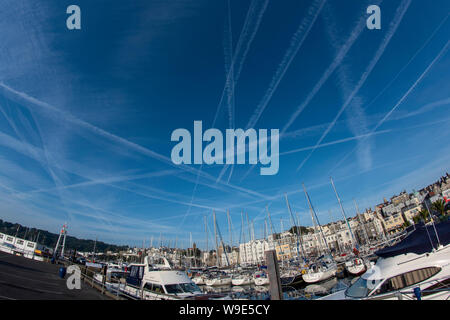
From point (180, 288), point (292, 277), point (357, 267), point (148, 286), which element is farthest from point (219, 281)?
point (180, 288)

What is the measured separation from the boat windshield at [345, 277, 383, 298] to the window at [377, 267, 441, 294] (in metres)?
0.42

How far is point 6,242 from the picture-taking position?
47906 mm

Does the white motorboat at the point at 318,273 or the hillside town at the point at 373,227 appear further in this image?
the hillside town at the point at 373,227

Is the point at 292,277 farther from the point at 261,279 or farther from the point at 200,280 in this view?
the point at 200,280

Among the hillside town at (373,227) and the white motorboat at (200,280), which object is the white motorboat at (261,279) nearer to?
the white motorboat at (200,280)

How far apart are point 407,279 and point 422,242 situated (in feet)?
9.57

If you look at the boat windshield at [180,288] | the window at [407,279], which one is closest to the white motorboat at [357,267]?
the window at [407,279]

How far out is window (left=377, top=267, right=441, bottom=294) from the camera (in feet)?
39.3

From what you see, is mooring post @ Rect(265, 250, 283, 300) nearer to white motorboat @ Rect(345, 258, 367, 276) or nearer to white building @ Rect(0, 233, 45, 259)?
white motorboat @ Rect(345, 258, 367, 276)

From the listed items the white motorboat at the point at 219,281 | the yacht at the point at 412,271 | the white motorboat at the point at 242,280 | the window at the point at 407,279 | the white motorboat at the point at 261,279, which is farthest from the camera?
the white motorboat at the point at 219,281

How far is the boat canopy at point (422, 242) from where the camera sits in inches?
514
